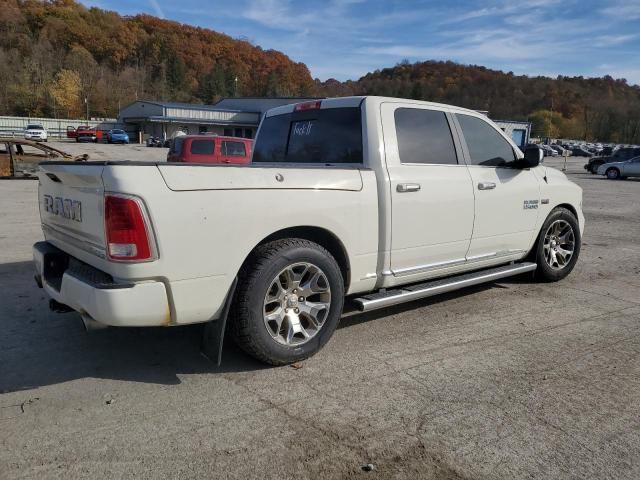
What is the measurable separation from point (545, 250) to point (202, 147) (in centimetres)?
1172

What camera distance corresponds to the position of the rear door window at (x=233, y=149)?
1567 centimetres

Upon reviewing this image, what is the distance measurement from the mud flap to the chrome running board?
1052 mm

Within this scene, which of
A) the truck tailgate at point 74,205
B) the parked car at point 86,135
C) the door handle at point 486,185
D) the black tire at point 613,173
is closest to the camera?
the truck tailgate at point 74,205

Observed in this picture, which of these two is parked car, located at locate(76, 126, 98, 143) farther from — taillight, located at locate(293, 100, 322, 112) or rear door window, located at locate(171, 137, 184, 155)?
taillight, located at locate(293, 100, 322, 112)

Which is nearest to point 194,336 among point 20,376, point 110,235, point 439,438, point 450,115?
point 20,376

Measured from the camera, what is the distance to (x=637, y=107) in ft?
394

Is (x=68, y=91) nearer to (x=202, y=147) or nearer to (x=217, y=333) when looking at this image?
(x=202, y=147)

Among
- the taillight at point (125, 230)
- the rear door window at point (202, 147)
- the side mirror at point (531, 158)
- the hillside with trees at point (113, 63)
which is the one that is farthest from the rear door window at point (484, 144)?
the hillside with trees at point (113, 63)

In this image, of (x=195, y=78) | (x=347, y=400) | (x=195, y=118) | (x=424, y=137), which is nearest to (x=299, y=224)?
(x=347, y=400)

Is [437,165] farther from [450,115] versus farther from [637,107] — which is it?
[637,107]

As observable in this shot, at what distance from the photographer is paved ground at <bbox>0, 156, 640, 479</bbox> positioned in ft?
8.23

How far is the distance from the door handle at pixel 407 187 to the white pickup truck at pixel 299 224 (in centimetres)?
1

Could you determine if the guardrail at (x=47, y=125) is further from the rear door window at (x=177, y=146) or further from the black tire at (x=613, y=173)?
the black tire at (x=613, y=173)

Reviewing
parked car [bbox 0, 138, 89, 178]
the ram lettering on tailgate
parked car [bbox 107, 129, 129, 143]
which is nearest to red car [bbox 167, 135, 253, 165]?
parked car [bbox 0, 138, 89, 178]
